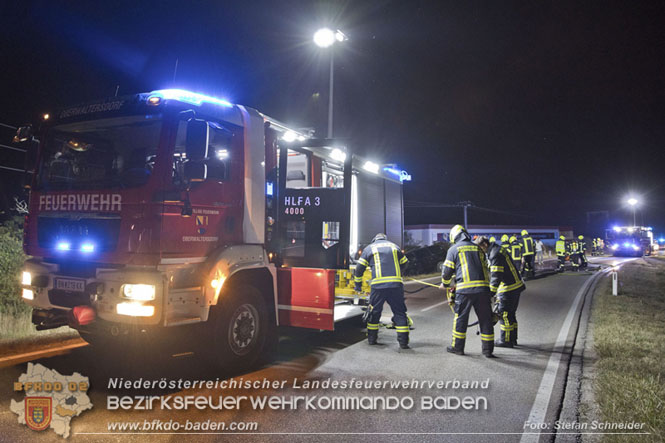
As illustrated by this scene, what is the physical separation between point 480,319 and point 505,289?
908mm

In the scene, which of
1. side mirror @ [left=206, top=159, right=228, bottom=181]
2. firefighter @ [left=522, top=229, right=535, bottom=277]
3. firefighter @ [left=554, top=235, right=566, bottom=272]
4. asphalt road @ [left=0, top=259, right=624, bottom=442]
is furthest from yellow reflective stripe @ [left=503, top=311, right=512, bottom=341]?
firefighter @ [left=554, top=235, right=566, bottom=272]

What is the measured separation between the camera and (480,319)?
19.6 feet

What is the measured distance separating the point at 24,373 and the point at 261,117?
377 cm

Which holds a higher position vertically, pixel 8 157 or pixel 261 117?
pixel 8 157

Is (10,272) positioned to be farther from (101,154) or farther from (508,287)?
(508,287)

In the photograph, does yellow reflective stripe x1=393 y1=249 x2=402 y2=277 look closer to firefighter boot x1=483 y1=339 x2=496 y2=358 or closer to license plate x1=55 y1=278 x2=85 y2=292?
firefighter boot x1=483 y1=339 x2=496 y2=358

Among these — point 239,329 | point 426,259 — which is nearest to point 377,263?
point 239,329

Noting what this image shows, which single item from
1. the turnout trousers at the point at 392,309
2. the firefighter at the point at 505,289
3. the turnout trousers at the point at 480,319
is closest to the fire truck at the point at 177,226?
the turnout trousers at the point at 392,309

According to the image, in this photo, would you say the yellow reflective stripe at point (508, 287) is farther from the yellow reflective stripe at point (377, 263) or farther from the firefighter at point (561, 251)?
the firefighter at point (561, 251)

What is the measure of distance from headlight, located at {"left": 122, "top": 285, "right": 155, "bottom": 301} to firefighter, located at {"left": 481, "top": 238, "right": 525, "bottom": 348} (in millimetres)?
4621

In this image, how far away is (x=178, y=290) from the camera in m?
4.32

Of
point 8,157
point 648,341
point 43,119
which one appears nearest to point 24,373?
point 43,119

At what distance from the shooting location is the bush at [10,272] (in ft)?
23.4

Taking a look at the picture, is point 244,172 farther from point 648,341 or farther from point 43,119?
point 648,341
